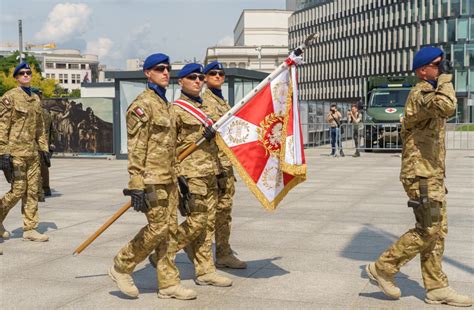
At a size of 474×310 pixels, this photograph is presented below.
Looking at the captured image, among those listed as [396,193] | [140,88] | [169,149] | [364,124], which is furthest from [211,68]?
[364,124]

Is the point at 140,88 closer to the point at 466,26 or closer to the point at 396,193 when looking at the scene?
the point at 396,193

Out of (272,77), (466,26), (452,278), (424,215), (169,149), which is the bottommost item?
(452,278)

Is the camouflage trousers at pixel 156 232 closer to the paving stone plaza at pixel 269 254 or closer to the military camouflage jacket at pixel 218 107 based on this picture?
the paving stone plaza at pixel 269 254

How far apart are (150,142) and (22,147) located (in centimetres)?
310

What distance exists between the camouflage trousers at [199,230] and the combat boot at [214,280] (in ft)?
0.13

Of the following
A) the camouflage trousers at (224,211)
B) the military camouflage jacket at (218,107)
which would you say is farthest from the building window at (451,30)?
the camouflage trousers at (224,211)

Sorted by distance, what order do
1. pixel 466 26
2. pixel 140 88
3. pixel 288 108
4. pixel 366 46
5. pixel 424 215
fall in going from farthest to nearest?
1. pixel 366 46
2. pixel 466 26
3. pixel 140 88
4. pixel 288 108
5. pixel 424 215

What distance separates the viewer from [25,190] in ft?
25.3

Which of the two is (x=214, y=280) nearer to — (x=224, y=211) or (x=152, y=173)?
(x=224, y=211)

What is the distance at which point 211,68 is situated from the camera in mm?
6164

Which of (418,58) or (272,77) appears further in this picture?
(272,77)

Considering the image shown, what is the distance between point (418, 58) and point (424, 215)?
122 cm

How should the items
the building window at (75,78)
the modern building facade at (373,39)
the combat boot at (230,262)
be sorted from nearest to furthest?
the combat boot at (230,262) < the modern building facade at (373,39) < the building window at (75,78)

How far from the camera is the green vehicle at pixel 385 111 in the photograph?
2275 cm
